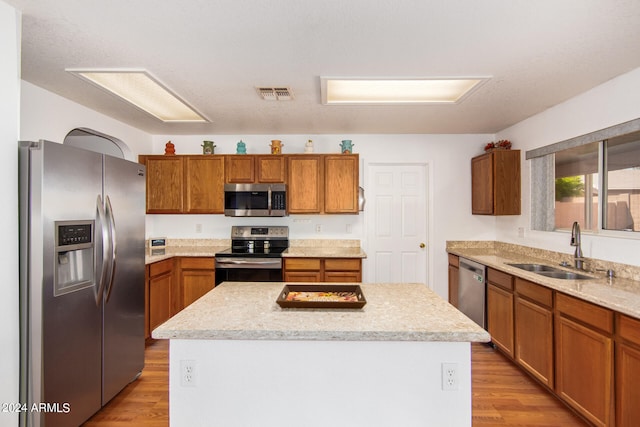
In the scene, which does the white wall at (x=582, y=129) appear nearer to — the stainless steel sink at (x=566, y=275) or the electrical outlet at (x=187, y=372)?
the stainless steel sink at (x=566, y=275)

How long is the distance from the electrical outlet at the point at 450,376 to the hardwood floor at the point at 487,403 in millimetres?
998

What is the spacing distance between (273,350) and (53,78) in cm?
268

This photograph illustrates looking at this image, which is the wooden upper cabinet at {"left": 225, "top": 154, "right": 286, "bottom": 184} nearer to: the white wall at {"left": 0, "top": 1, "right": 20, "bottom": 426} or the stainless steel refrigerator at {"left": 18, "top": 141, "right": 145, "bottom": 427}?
the stainless steel refrigerator at {"left": 18, "top": 141, "right": 145, "bottom": 427}

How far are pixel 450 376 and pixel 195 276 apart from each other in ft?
10.2

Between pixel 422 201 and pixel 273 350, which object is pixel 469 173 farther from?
pixel 273 350

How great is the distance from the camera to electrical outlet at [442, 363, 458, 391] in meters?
1.47

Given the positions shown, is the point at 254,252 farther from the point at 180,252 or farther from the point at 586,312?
the point at 586,312

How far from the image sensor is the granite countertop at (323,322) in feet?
4.59

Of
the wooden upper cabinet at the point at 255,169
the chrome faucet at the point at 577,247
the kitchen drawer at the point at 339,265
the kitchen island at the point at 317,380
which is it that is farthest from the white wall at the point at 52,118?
the chrome faucet at the point at 577,247

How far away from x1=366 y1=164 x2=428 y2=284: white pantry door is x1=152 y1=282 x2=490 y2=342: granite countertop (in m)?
2.46

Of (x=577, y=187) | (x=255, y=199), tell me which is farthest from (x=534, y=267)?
(x=255, y=199)

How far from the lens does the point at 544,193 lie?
11.2ft

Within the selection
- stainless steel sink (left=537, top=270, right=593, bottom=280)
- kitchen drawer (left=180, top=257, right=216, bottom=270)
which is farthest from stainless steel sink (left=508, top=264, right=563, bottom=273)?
kitchen drawer (left=180, top=257, right=216, bottom=270)

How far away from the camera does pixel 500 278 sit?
299cm
